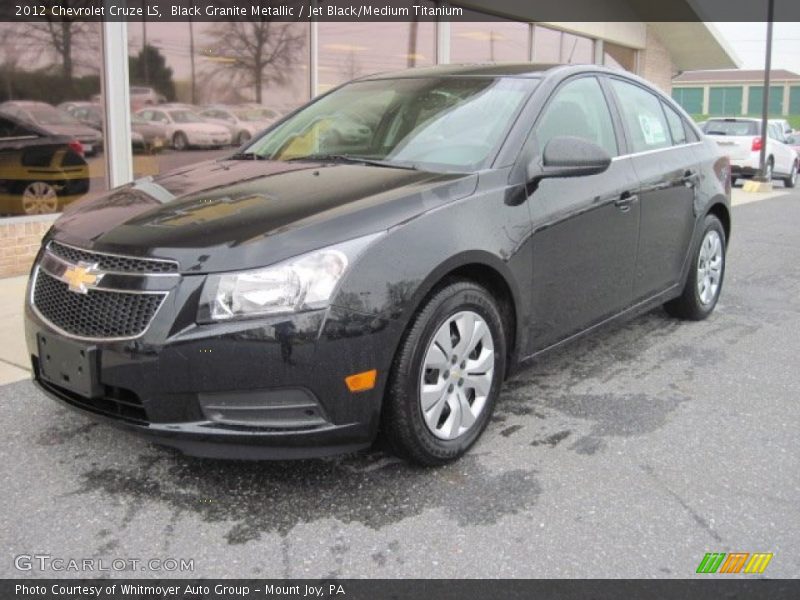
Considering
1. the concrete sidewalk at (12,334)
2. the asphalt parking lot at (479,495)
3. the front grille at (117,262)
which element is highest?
the front grille at (117,262)

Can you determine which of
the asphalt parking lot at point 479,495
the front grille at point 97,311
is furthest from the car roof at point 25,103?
the front grille at point 97,311

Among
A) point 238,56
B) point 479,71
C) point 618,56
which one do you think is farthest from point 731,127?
point 479,71

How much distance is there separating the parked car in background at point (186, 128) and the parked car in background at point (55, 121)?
57cm

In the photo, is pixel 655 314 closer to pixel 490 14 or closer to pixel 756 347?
pixel 756 347

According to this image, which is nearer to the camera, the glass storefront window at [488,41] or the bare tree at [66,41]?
the bare tree at [66,41]

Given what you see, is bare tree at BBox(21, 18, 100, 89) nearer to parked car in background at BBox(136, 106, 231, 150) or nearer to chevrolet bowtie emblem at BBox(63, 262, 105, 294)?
parked car in background at BBox(136, 106, 231, 150)

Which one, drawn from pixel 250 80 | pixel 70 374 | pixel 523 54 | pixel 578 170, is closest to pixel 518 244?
pixel 578 170

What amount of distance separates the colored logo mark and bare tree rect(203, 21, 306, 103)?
7.59 meters

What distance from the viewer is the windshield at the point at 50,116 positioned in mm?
7250

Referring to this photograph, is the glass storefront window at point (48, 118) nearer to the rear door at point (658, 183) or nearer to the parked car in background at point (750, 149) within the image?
the rear door at point (658, 183)

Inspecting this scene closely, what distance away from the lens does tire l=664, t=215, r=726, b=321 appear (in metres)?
5.52

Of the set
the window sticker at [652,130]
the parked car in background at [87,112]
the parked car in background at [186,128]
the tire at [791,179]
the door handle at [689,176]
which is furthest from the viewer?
the tire at [791,179]

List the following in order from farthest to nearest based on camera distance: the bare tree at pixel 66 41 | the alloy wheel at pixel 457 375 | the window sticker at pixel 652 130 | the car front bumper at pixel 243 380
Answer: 1. the bare tree at pixel 66 41
2. the window sticker at pixel 652 130
3. the alloy wheel at pixel 457 375
4. the car front bumper at pixel 243 380

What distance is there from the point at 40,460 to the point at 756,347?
417 centimetres
